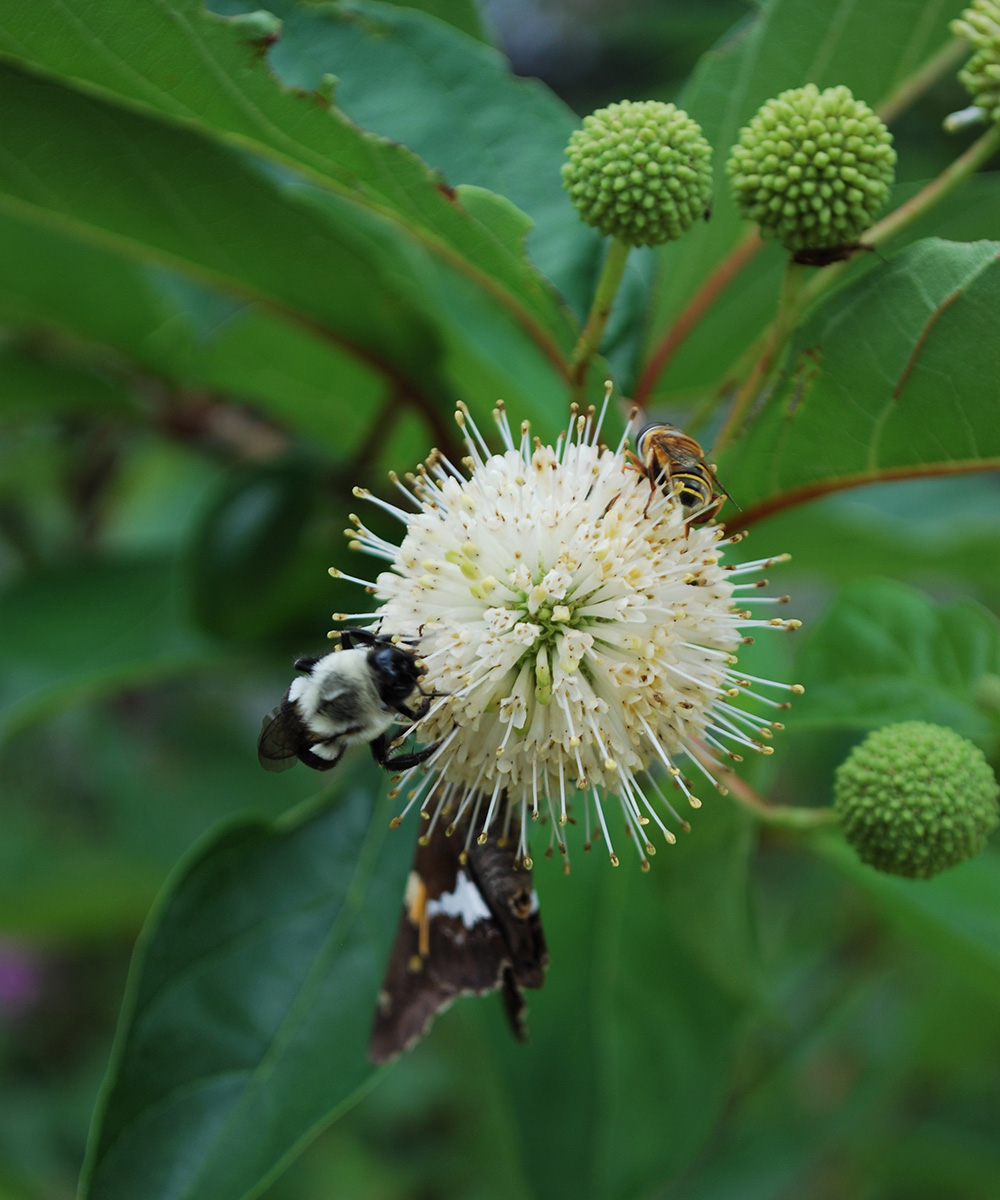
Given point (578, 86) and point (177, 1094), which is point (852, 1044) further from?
point (578, 86)

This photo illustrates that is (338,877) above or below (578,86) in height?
below

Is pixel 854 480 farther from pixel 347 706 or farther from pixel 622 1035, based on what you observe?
pixel 622 1035

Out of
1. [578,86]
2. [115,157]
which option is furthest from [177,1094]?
[578,86]

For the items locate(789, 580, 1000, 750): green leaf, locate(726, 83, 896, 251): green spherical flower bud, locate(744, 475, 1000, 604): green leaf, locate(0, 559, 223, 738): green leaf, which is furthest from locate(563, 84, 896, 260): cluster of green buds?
locate(0, 559, 223, 738): green leaf

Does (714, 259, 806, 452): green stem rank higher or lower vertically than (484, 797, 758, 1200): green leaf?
higher

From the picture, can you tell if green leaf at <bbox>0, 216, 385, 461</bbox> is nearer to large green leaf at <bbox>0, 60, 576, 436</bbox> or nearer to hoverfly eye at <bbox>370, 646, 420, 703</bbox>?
large green leaf at <bbox>0, 60, 576, 436</bbox>

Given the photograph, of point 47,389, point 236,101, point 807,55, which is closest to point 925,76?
point 807,55
